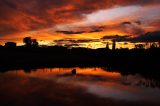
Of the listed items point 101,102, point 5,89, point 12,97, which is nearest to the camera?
point 101,102

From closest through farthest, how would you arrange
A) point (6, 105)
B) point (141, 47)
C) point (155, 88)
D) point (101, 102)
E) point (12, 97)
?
point (6, 105)
point (101, 102)
point (12, 97)
point (155, 88)
point (141, 47)

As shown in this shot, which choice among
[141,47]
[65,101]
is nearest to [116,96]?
[65,101]

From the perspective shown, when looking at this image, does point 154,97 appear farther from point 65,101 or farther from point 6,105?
point 6,105

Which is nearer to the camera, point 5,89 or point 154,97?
point 154,97

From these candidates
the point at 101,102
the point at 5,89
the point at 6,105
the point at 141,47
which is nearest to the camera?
the point at 6,105

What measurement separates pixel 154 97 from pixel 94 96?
26.9 feet

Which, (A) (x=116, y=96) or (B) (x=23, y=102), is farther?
(A) (x=116, y=96)

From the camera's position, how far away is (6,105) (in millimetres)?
29359

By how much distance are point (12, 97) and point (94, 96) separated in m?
10.7

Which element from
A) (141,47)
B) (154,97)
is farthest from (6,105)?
(141,47)

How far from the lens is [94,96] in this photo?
35.2 metres

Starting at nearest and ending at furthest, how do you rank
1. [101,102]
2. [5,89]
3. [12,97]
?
[101,102] → [12,97] → [5,89]

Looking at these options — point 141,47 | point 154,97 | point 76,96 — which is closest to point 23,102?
point 76,96

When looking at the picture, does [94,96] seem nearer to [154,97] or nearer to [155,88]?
[154,97]
